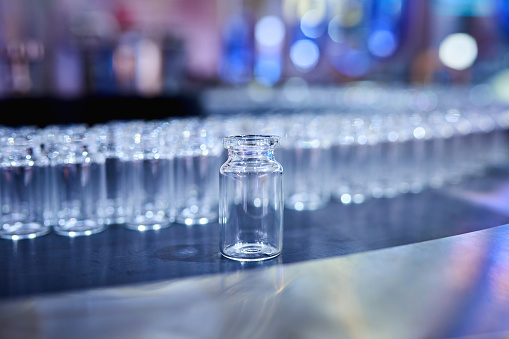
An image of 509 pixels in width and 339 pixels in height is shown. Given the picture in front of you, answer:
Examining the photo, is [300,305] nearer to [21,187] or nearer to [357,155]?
[21,187]

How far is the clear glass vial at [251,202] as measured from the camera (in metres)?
1.02

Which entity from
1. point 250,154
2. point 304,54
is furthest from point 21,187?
point 304,54

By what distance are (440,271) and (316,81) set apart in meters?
5.37

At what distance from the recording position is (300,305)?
772 mm

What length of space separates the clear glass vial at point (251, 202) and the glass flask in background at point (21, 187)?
0.41 m

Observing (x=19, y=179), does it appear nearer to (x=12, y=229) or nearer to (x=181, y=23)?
(x=12, y=229)

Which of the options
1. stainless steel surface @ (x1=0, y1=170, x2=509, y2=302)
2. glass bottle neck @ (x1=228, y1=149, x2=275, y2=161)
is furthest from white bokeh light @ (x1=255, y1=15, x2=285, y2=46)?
glass bottle neck @ (x1=228, y1=149, x2=275, y2=161)

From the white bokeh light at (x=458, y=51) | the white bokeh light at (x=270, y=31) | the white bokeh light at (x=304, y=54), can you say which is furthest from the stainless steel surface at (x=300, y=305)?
the white bokeh light at (x=270, y=31)

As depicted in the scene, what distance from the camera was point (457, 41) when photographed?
5711 millimetres

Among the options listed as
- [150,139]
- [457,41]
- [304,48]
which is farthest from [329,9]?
[150,139]

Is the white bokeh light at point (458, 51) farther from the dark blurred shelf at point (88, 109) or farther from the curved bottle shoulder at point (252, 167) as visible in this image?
the curved bottle shoulder at point (252, 167)

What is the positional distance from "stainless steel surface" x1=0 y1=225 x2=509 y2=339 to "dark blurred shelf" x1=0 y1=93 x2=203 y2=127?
256 centimetres

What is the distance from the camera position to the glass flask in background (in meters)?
1.12

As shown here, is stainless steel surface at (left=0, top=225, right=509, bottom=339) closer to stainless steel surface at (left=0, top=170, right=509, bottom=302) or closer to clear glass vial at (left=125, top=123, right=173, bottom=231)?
stainless steel surface at (left=0, top=170, right=509, bottom=302)
